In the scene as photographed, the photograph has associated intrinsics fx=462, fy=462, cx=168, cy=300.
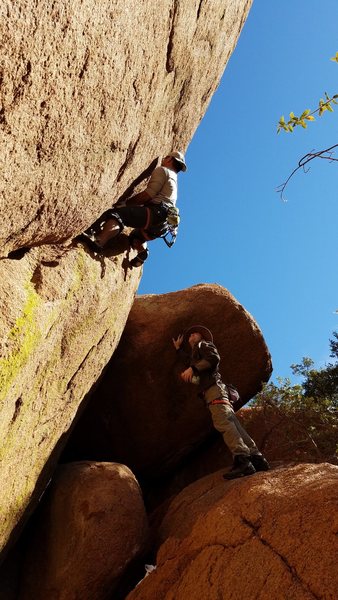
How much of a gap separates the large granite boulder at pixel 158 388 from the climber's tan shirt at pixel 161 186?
3.42 metres

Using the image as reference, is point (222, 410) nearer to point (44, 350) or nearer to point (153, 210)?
point (44, 350)

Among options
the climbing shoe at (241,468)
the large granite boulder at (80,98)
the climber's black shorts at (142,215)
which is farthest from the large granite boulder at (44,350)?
the climbing shoe at (241,468)

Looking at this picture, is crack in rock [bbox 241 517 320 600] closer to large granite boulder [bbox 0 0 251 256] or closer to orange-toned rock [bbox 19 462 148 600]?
orange-toned rock [bbox 19 462 148 600]

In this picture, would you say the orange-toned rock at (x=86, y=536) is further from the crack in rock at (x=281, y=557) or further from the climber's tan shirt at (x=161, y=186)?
the climber's tan shirt at (x=161, y=186)

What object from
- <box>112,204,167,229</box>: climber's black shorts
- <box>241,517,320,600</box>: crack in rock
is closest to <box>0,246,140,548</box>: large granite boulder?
<box>112,204,167,229</box>: climber's black shorts

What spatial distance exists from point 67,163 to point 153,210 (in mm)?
3984

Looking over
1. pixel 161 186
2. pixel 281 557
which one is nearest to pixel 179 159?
pixel 161 186

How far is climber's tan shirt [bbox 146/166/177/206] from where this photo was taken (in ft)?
33.2

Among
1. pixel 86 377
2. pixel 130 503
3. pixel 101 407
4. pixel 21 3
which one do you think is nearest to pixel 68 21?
pixel 21 3

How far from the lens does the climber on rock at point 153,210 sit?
370 inches

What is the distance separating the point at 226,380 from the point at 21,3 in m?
10.4

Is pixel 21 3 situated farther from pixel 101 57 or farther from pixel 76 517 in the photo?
pixel 76 517

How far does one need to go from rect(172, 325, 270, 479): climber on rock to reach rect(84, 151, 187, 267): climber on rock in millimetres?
2584

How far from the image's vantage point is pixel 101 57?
18.4ft
